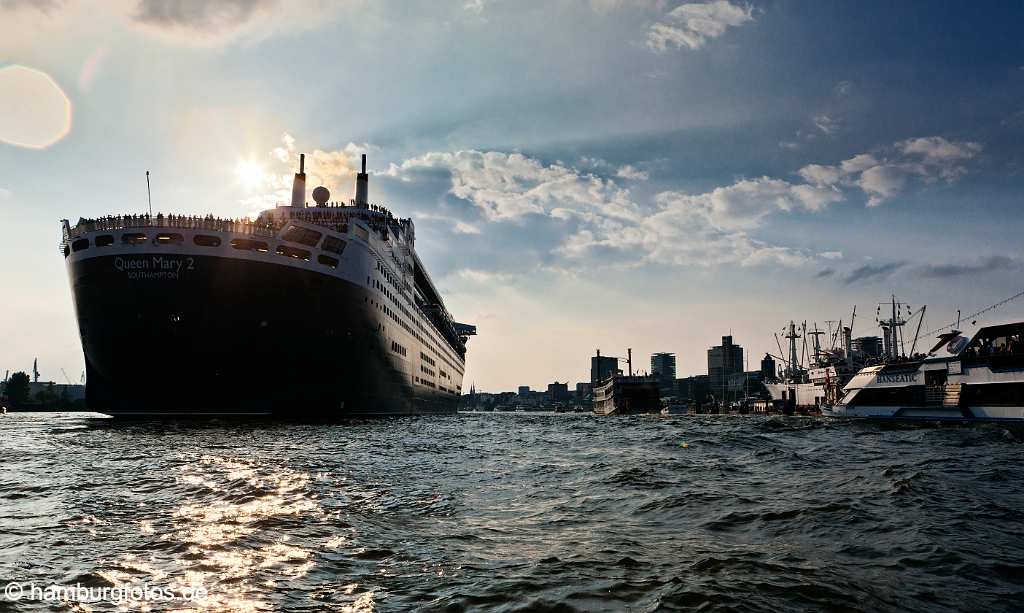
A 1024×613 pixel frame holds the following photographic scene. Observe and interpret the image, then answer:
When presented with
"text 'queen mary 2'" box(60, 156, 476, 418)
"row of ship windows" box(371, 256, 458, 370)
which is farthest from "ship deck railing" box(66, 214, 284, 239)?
"row of ship windows" box(371, 256, 458, 370)

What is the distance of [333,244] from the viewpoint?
48.4 metres

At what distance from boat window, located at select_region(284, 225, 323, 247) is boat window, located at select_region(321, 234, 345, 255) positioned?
2.62 ft

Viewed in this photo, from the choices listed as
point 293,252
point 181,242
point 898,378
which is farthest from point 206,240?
point 898,378

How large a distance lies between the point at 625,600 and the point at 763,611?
1.50 metres

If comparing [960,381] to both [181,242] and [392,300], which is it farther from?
[181,242]

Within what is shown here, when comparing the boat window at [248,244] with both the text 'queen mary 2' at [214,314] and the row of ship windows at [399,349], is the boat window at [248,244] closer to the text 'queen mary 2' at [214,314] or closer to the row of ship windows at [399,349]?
the text 'queen mary 2' at [214,314]

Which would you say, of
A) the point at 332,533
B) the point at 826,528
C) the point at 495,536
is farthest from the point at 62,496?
the point at 826,528

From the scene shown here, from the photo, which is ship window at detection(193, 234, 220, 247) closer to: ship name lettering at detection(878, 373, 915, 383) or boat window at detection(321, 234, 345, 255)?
boat window at detection(321, 234, 345, 255)

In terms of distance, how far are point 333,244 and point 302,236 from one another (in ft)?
9.33

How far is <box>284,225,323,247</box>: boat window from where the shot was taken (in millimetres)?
45469

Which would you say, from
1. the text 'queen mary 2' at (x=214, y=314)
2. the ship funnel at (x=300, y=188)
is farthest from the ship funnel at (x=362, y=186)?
the text 'queen mary 2' at (x=214, y=314)

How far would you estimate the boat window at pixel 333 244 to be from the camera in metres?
47.8

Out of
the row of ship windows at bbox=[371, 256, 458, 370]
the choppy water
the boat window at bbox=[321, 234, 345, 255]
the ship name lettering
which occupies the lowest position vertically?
the choppy water

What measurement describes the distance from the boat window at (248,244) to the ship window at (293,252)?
1.22m
